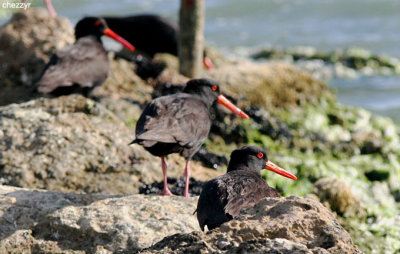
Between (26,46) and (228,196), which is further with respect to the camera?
(26,46)

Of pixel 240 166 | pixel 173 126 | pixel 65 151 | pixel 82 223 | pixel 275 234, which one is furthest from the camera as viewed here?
pixel 65 151

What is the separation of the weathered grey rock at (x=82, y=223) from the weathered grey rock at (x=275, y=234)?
45.9 inches

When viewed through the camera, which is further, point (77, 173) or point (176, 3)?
point (176, 3)

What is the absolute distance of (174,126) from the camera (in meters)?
5.54

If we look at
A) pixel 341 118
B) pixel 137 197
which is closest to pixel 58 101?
pixel 137 197

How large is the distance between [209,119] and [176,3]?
718 inches

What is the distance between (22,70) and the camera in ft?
27.8

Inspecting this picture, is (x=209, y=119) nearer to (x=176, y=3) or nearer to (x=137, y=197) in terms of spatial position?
(x=137, y=197)

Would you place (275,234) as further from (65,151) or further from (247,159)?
(65,151)

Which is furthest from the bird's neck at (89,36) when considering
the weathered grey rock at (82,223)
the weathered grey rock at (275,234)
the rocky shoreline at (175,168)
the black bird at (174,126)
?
the weathered grey rock at (275,234)

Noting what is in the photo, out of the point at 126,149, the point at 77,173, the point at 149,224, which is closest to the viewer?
the point at 149,224

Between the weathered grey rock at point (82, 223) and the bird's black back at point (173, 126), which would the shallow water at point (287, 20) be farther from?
the weathered grey rock at point (82, 223)

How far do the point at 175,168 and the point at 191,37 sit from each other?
2.96 m

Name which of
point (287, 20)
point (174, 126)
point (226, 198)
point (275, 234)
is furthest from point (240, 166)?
point (287, 20)
